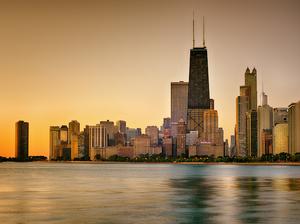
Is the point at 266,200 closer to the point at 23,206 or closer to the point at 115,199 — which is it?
the point at 115,199

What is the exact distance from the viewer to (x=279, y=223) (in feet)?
173

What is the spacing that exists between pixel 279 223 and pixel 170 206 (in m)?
17.6

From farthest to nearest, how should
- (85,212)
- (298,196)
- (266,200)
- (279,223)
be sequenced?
1. (298,196)
2. (266,200)
3. (85,212)
4. (279,223)

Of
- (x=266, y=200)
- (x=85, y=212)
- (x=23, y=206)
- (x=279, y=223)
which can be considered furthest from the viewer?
(x=266, y=200)

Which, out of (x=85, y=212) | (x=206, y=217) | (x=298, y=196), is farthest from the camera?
(x=298, y=196)

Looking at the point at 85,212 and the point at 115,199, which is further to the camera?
the point at 115,199

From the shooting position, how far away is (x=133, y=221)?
53.8 metres

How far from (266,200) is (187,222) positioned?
2580cm

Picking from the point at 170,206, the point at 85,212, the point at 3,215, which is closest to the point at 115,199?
Result: the point at 170,206

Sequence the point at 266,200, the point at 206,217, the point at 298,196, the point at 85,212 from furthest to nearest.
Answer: the point at 298,196 < the point at 266,200 < the point at 85,212 < the point at 206,217

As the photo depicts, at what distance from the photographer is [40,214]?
59219 millimetres

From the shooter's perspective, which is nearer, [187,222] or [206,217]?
[187,222]

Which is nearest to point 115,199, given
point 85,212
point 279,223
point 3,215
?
point 85,212

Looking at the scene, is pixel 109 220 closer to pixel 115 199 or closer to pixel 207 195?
pixel 115 199
